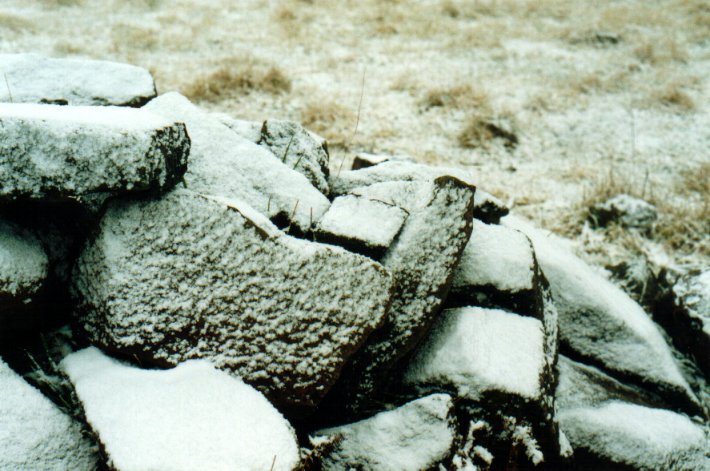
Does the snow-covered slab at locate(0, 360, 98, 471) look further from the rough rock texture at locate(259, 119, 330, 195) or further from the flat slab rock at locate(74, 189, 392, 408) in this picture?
the rough rock texture at locate(259, 119, 330, 195)

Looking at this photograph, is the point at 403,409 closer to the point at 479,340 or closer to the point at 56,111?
the point at 479,340

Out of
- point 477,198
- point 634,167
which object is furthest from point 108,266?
point 634,167

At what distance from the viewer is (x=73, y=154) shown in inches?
60.0

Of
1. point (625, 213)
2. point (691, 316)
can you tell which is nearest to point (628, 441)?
point (691, 316)

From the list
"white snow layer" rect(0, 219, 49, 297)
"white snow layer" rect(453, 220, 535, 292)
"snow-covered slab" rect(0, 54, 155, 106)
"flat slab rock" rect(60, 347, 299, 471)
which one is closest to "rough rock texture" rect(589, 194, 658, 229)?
"white snow layer" rect(453, 220, 535, 292)

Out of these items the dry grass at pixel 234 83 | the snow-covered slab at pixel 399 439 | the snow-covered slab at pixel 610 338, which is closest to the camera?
the snow-covered slab at pixel 399 439

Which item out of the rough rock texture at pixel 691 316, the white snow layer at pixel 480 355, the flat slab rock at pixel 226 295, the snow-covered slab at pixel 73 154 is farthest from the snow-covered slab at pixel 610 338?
the snow-covered slab at pixel 73 154

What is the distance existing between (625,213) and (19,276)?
10.4 ft

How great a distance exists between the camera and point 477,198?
2.54 meters

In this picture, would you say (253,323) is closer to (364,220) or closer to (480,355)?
(364,220)

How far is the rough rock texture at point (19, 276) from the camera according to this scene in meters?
1.58

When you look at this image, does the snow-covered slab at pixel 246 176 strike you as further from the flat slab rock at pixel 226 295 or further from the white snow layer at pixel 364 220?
the flat slab rock at pixel 226 295

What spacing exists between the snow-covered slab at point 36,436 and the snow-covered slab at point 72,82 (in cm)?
118

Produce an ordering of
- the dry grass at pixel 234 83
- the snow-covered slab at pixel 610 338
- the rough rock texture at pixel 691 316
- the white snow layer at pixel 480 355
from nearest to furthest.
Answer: the white snow layer at pixel 480 355
the snow-covered slab at pixel 610 338
the rough rock texture at pixel 691 316
the dry grass at pixel 234 83
